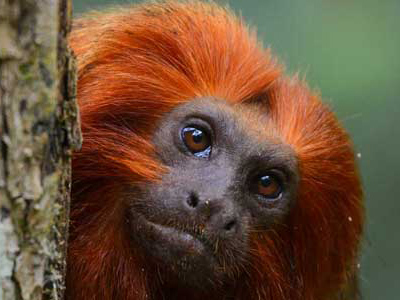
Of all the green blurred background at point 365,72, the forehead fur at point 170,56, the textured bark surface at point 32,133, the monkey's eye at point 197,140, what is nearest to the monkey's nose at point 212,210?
the monkey's eye at point 197,140

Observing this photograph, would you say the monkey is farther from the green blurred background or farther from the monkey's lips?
the green blurred background

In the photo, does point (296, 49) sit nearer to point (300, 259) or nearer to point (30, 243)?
point (300, 259)

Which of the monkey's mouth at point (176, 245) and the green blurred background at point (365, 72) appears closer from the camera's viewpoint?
the monkey's mouth at point (176, 245)

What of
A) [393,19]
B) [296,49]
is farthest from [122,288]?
[393,19]

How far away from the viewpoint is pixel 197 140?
4.52 meters

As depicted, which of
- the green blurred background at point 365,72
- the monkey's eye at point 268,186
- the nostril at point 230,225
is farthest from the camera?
the green blurred background at point 365,72

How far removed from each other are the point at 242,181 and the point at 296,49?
3.38 meters

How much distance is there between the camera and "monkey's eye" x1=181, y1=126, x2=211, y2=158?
4.47 m

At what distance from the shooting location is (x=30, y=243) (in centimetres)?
280

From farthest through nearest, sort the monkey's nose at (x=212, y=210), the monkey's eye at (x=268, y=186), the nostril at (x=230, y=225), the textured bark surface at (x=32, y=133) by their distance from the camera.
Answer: the monkey's eye at (x=268, y=186)
the nostril at (x=230, y=225)
the monkey's nose at (x=212, y=210)
the textured bark surface at (x=32, y=133)

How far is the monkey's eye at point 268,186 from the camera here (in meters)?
4.64

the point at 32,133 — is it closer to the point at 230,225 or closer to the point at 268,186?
the point at 230,225

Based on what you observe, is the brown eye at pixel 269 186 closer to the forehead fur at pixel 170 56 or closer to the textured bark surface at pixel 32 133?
the forehead fur at pixel 170 56

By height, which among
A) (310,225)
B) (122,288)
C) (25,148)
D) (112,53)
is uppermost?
(112,53)
